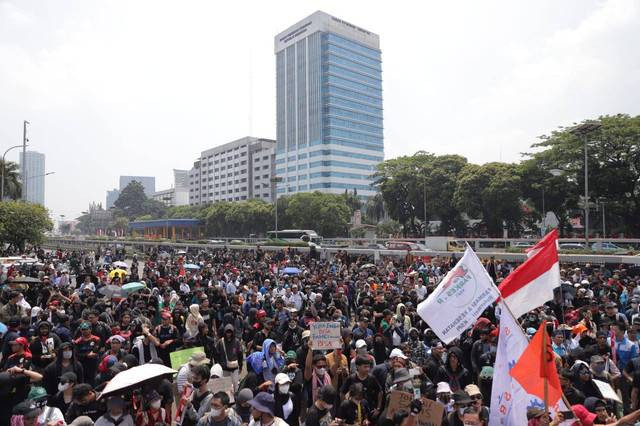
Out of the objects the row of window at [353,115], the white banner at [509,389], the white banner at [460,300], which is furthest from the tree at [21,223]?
the row of window at [353,115]

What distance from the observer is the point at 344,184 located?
109438 millimetres

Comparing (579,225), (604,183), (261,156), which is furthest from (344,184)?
(604,183)

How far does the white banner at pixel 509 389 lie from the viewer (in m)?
4.58

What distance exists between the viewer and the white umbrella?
467 cm

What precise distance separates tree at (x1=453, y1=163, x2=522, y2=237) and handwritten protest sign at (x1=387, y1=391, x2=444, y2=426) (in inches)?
1684

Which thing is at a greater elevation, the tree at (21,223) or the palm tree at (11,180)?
the palm tree at (11,180)

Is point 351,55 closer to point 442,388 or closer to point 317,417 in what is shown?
point 442,388

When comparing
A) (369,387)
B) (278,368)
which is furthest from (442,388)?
(278,368)

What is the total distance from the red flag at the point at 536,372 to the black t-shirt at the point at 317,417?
5.82 feet

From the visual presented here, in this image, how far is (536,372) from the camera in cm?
444

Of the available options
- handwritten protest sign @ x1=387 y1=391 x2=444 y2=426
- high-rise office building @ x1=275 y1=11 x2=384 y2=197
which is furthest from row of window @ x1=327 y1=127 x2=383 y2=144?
handwritten protest sign @ x1=387 y1=391 x2=444 y2=426

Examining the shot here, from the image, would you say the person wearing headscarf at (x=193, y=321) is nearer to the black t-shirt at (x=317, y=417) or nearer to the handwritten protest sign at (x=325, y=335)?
the handwritten protest sign at (x=325, y=335)

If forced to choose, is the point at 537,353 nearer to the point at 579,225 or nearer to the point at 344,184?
the point at 579,225

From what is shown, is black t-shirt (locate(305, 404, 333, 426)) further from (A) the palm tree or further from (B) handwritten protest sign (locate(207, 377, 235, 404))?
(A) the palm tree
